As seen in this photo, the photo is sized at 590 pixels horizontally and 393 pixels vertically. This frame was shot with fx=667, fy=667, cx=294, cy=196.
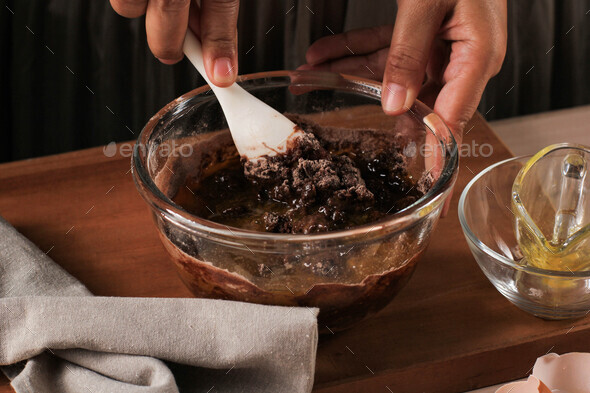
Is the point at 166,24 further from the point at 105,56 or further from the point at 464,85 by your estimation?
the point at 105,56

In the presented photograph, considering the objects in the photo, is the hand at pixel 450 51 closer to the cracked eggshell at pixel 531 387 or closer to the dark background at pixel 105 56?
the cracked eggshell at pixel 531 387

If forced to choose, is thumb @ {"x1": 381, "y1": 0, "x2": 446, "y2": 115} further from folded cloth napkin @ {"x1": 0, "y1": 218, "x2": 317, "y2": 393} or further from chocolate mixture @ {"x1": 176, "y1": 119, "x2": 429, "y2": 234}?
folded cloth napkin @ {"x1": 0, "y1": 218, "x2": 317, "y2": 393}

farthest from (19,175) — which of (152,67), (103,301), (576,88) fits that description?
(576,88)

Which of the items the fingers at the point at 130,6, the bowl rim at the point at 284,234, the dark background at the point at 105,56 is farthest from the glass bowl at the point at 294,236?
the dark background at the point at 105,56

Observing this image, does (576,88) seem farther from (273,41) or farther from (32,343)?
(32,343)

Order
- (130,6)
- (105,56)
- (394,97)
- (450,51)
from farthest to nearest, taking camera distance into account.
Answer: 1. (105,56)
2. (450,51)
3. (394,97)
4. (130,6)

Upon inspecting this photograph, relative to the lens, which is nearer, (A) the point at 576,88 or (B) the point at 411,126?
(B) the point at 411,126

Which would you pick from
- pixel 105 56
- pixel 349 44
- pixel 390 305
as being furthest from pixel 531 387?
pixel 105 56

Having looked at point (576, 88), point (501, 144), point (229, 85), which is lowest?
point (576, 88)
